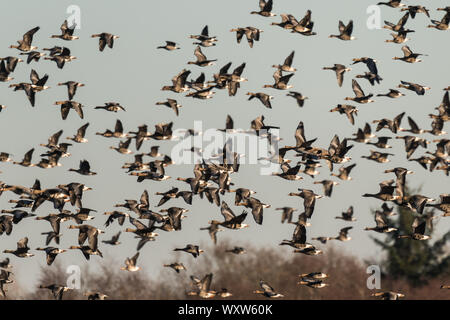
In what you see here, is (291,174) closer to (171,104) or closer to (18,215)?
(171,104)

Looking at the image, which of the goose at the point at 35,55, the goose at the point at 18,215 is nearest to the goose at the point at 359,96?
the goose at the point at 35,55

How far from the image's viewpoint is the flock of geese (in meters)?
46.2

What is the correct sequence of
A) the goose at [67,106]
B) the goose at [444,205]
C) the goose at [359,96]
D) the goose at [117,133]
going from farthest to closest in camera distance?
the goose at [117,133]
the goose at [359,96]
the goose at [67,106]
the goose at [444,205]

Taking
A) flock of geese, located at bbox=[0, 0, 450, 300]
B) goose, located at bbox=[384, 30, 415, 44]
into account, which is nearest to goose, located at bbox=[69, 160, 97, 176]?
flock of geese, located at bbox=[0, 0, 450, 300]

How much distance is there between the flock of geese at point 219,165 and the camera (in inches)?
1817

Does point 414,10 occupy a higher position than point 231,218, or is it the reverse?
point 414,10

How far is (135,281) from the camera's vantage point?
95.0m

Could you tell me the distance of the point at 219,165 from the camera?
4684 cm

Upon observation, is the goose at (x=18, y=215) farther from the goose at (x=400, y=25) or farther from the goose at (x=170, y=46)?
the goose at (x=400, y=25)

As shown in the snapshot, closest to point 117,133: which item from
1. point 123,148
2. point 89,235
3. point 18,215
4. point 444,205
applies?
point 123,148
